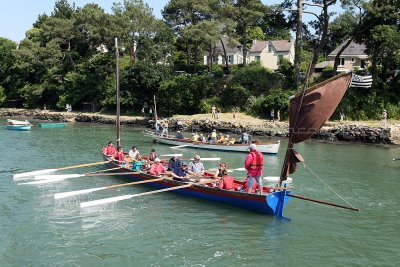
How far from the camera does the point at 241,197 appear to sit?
59.4ft

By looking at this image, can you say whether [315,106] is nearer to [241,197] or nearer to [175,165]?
[241,197]

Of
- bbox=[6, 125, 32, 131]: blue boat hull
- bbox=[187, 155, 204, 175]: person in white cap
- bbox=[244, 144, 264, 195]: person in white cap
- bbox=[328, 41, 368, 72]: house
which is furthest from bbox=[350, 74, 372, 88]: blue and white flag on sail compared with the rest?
bbox=[328, 41, 368, 72]: house

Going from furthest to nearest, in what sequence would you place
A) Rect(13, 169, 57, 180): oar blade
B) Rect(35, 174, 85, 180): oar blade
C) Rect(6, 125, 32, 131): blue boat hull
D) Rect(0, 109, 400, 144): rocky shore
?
Rect(6, 125, 32, 131): blue boat hull < Rect(0, 109, 400, 144): rocky shore < Rect(13, 169, 57, 180): oar blade < Rect(35, 174, 85, 180): oar blade

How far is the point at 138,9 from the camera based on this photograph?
67.4 metres

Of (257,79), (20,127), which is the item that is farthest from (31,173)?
(257,79)

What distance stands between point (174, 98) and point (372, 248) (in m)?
49.5

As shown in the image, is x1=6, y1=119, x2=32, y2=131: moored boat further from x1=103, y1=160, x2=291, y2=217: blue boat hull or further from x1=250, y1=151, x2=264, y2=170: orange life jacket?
x1=250, y1=151, x2=264, y2=170: orange life jacket

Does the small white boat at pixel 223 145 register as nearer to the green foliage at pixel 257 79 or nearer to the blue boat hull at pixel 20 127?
the blue boat hull at pixel 20 127

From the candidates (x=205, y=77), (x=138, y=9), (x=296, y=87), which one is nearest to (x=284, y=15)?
(x=296, y=87)

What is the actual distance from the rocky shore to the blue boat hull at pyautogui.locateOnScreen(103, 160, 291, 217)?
28.2m

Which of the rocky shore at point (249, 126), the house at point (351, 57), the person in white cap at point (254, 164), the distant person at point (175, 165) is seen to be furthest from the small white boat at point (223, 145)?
the house at point (351, 57)

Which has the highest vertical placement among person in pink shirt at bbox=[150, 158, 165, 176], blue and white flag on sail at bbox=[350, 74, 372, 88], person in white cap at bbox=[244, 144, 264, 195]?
blue and white flag on sail at bbox=[350, 74, 372, 88]

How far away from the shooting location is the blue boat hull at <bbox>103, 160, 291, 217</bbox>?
17.2 metres

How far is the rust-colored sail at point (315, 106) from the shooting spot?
14078 mm
